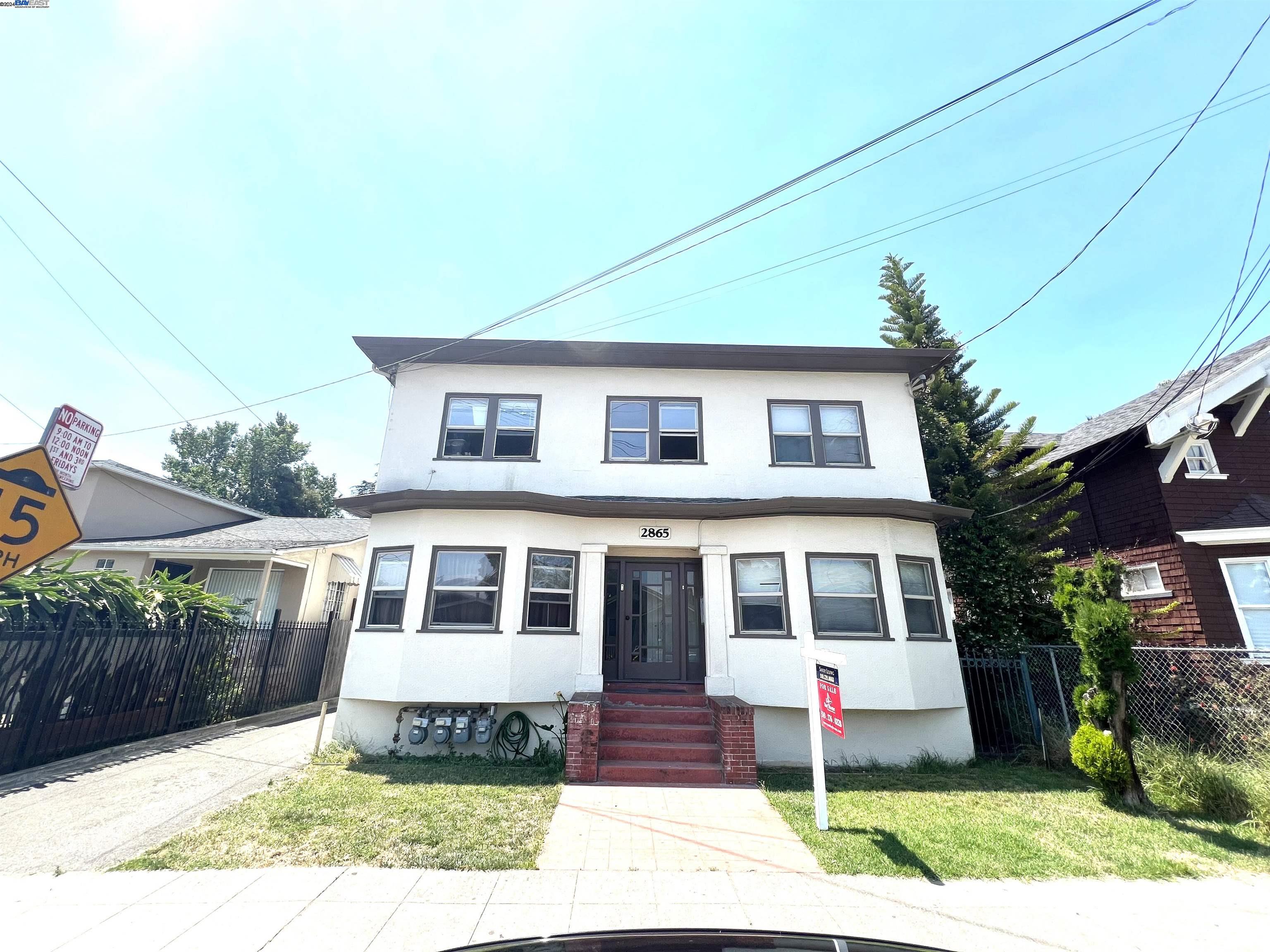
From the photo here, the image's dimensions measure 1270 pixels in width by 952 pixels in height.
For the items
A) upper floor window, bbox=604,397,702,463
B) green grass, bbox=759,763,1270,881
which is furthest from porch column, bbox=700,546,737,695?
upper floor window, bbox=604,397,702,463

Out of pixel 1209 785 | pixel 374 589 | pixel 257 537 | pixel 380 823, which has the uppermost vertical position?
pixel 257 537

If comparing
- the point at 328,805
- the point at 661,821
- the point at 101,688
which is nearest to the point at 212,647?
the point at 101,688

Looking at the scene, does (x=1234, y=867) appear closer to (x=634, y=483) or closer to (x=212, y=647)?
(x=634, y=483)

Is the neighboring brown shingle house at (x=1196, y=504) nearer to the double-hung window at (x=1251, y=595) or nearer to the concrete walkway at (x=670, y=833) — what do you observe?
the double-hung window at (x=1251, y=595)

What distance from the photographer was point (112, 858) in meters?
4.66

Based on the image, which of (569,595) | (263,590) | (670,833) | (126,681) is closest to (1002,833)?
(670,833)

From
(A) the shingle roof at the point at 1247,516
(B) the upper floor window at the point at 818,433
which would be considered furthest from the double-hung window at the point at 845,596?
(A) the shingle roof at the point at 1247,516

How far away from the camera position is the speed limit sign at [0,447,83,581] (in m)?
3.48

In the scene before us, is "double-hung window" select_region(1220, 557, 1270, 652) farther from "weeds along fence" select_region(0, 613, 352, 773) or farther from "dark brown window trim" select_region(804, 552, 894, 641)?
"weeds along fence" select_region(0, 613, 352, 773)

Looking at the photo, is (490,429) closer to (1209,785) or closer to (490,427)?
(490,427)

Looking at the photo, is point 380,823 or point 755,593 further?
point 755,593

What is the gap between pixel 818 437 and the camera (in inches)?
418

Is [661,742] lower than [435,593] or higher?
lower

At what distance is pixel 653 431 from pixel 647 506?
195cm
